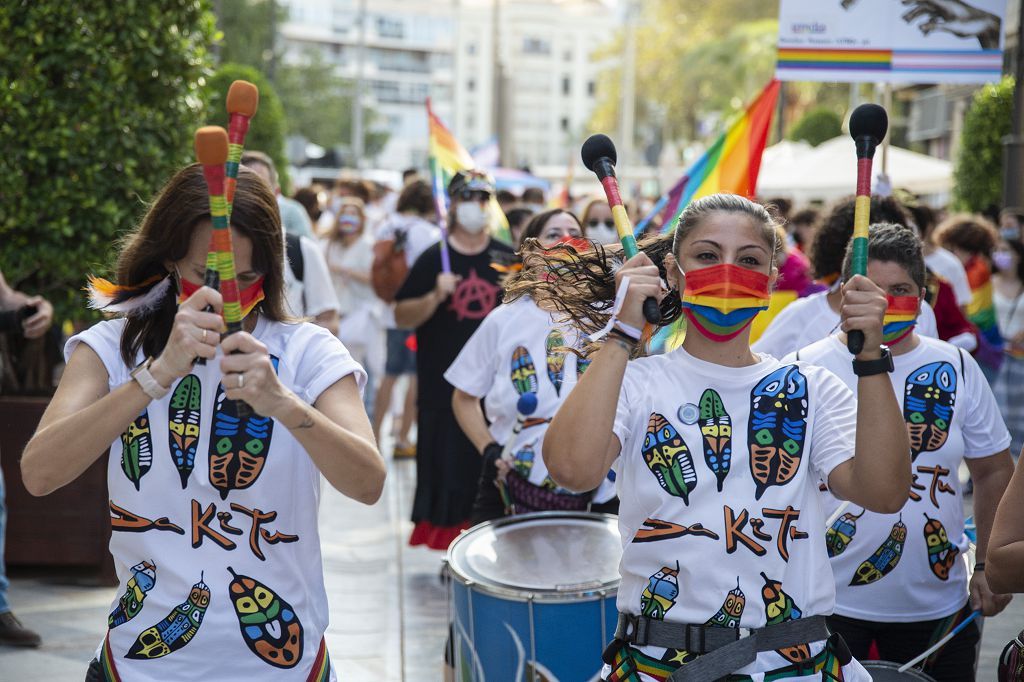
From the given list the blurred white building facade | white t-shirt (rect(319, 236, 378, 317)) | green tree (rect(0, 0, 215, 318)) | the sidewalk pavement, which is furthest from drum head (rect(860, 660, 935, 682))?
the blurred white building facade

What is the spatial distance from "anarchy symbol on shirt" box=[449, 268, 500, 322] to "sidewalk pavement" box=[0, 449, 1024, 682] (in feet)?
4.88

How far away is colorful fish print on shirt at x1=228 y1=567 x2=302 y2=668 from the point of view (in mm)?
2482

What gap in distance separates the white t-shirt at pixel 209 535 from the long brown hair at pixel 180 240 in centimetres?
7

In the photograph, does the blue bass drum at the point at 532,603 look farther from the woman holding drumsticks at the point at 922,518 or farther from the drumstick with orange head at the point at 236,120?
the drumstick with orange head at the point at 236,120

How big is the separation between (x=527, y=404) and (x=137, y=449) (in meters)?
2.25

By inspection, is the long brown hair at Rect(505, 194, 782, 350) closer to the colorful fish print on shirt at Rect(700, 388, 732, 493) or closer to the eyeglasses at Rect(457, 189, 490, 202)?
the colorful fish print on shirt at Rect(700, 388, 732, 493)

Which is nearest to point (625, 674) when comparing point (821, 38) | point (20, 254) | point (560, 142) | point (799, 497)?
point (799, 497)

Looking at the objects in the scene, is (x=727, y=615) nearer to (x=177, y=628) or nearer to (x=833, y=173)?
(x=177, y=628)

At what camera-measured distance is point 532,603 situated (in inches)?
138

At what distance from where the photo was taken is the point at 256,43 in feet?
105

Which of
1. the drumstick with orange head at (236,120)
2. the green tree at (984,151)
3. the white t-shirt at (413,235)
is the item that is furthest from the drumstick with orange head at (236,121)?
the green tree at (984,151)

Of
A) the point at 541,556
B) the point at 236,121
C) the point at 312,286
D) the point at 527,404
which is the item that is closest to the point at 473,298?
the point at 312,286

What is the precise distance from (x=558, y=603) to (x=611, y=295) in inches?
39.4

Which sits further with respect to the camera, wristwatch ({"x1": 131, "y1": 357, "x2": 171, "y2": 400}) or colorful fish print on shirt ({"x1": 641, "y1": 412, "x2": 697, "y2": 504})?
colorful fish print on shirt ({"x1": 641, "y1": 412, "x2": 697, "y2": 504})
